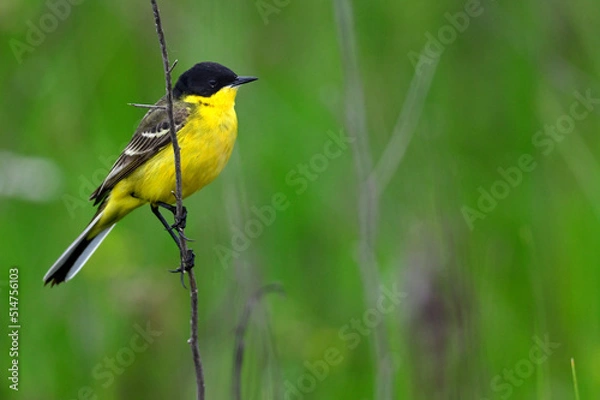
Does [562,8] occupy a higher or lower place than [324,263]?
higher

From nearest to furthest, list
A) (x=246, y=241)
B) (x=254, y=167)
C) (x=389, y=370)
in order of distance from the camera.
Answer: (x=389, y=370)
(x=246, y=241)
(x=254, y=167)

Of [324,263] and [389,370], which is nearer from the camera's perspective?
[389,370]

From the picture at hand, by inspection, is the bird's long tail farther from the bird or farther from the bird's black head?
the bird's black head

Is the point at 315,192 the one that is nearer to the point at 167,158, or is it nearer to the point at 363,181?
the point at 167,158

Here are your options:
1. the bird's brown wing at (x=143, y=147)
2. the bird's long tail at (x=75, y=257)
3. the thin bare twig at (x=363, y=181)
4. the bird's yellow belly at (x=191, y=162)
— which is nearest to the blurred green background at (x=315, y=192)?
the thin bare twig at (x=363, y=181)

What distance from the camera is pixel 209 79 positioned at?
18.9 feet

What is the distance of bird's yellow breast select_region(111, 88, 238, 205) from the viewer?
17.1 feet

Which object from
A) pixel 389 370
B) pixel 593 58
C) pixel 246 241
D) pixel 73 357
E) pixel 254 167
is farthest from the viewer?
pixel 254 167

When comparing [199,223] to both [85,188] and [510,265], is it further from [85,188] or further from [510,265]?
[510,265]

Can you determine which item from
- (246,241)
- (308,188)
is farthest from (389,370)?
(308,188)

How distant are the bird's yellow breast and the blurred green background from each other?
0.13 meters

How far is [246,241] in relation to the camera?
4.96 metres

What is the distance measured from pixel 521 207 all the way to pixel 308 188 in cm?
143

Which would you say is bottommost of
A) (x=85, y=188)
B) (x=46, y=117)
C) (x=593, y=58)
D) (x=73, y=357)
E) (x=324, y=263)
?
(x=73, y=357)
